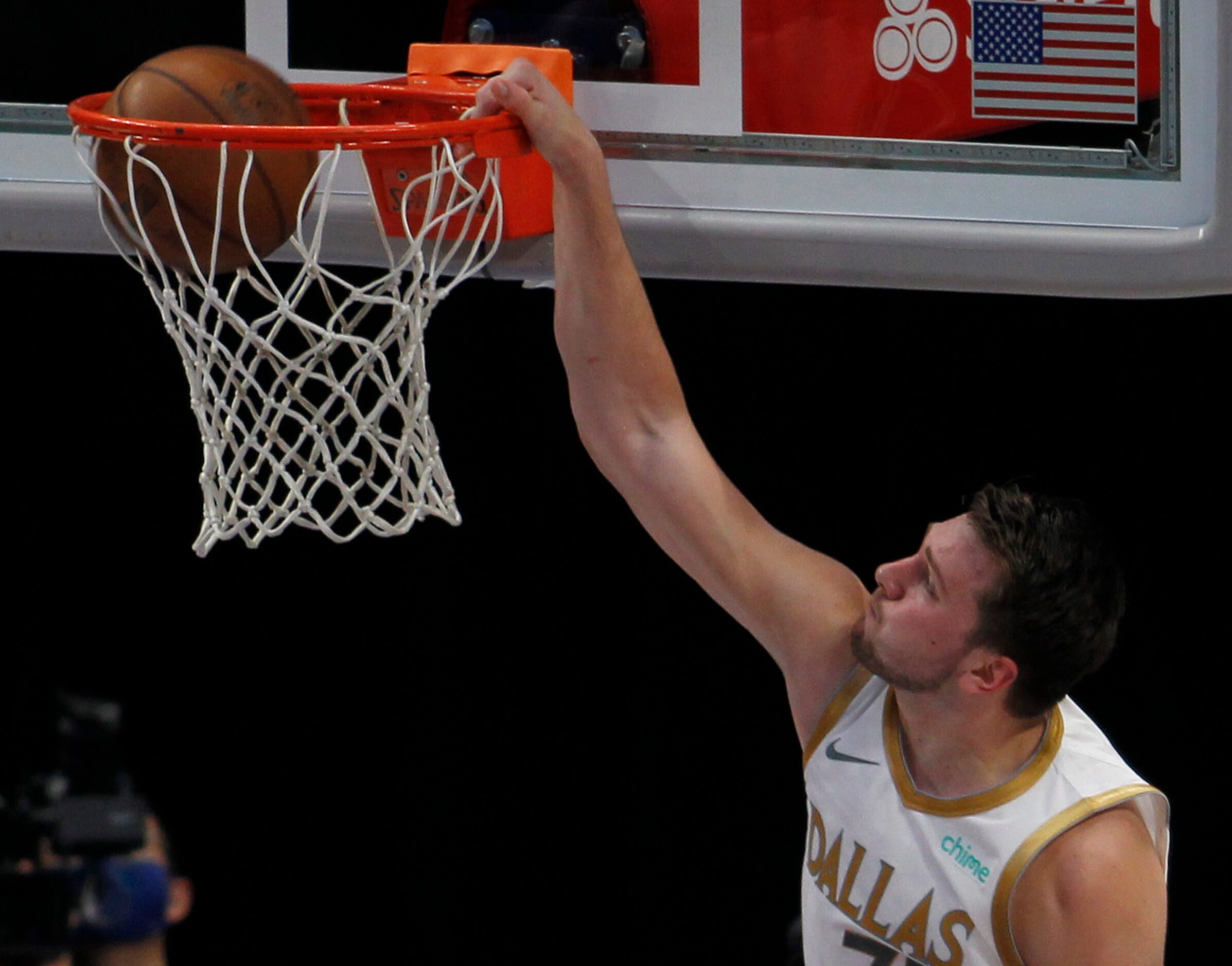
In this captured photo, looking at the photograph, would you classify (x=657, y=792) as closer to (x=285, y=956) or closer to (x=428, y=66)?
(x=285, y=956)

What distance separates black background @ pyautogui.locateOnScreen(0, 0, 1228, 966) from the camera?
9.13ft

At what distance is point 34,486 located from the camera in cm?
287

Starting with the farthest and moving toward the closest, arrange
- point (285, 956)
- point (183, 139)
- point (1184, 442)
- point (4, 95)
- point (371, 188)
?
point (285, 956) → point (1184, 442) → point (4, 95) → point (371, 188) → point (183, 139)

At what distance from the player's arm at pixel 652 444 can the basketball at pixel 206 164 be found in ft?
0.88

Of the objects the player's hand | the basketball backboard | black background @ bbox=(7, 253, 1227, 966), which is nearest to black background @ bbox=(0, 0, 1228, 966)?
black background @ bbox=(7, 253, 1227, 966)

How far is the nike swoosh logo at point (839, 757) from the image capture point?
81.4 inches

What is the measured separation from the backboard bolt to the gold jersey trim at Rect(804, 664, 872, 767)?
3.41ft

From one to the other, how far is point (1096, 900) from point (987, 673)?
31 cm

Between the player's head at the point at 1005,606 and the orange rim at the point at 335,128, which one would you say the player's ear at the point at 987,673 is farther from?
the orange rim at the point at 335,128

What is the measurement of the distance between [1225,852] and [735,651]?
39.9 inches

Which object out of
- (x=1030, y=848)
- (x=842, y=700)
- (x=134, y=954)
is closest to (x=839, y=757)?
(x=842, y=700)

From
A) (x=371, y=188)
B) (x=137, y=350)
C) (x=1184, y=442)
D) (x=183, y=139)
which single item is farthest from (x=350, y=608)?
(x=1184, y=442)

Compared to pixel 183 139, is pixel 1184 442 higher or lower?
lower

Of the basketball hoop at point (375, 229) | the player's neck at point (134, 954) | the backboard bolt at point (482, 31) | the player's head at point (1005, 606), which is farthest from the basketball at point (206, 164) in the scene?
the player's neck at point (134, 954)
